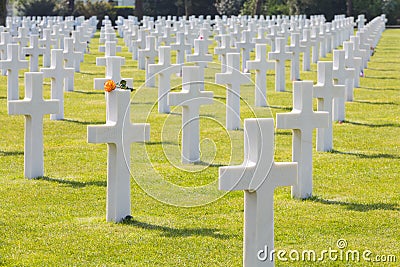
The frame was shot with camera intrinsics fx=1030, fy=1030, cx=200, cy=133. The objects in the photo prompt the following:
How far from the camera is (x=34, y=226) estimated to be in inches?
328

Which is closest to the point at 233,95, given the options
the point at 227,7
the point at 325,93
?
the point at 325,93

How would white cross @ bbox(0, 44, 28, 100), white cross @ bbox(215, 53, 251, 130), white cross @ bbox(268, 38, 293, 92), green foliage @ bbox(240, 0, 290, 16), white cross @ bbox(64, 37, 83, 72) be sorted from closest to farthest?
white cross @ bbox(215, 53, 251, 130)
white cross @ bbox(0, 44, 28, 100)
white cross @ bbox(268, 38, 293, 92)
white cross @ bbox(64, 37, 83, 72)
green foliage @ bbox(240, 0, 290, 16)

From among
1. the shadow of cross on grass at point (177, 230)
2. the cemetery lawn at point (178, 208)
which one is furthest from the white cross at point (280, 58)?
the shadow of cross on grass at point (177, 230)

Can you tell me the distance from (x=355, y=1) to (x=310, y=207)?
4959cm

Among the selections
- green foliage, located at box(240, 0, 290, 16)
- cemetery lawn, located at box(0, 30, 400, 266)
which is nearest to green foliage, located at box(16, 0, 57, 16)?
green foliage, located at box(240, 0, 290, 16)

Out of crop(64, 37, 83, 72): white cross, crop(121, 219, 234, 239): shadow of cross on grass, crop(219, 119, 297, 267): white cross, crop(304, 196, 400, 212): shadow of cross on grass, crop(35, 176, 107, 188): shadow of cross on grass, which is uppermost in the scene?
crop(64, 37, 83, 72): white cross

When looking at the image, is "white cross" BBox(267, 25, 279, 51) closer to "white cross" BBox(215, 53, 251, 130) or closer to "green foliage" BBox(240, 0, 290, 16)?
"white cross" BBox(215, 53, 251, 130)

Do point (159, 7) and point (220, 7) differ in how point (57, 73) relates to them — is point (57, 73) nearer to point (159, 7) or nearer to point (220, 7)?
point (220, 7)

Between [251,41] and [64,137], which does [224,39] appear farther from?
[64,137]

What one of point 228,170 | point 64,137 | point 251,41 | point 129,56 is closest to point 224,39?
point 251,41

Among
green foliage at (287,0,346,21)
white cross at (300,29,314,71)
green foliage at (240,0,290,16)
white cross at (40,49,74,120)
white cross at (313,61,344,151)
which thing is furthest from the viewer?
green foliage at (240,0,290,16)

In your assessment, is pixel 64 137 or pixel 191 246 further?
pixel 64 137

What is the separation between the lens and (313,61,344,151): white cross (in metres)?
11.5

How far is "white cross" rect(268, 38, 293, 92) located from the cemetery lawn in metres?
6.96
